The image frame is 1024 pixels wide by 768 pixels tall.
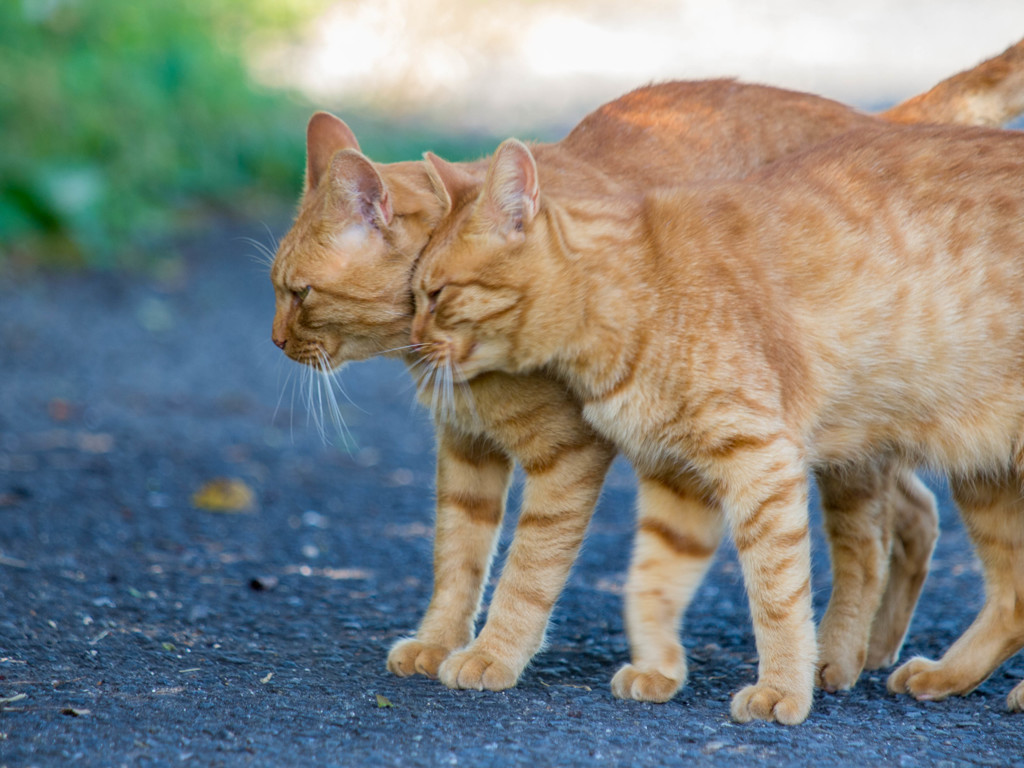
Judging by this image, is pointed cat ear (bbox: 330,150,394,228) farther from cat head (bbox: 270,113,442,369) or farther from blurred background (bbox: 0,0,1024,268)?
blurred background (bbox: 0,0,1024,268)

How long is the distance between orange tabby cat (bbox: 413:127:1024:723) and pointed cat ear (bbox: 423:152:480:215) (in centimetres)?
4

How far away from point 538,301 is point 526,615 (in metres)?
0.88

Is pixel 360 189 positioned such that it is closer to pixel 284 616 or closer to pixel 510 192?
pixel 510 192

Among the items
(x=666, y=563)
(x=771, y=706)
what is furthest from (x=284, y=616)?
(x=771, y=706)

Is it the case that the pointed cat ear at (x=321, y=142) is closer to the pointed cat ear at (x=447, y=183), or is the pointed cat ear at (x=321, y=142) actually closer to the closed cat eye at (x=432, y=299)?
the pointed cat ear at (x=447, y=183)

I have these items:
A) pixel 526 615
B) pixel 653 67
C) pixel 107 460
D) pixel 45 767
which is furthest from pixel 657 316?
pixel 653 67

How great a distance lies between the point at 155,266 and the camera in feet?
31.5

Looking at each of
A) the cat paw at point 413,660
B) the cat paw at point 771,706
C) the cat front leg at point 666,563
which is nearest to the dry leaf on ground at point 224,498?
the cat paw at point 413,660

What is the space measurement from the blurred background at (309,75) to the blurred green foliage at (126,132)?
0.06 feet

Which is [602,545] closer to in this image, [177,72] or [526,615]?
[526,615]

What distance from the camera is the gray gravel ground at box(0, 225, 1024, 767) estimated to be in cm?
275

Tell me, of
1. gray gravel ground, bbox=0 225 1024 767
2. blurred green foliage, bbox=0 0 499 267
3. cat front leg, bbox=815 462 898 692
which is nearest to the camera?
gray gravel ground, bbox=0 225 1024 767

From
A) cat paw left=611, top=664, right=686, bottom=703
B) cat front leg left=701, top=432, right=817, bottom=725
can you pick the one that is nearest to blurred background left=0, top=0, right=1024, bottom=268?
cat front leg left=701, top=432, right=817, bottom=725

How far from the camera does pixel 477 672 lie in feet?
10.7
